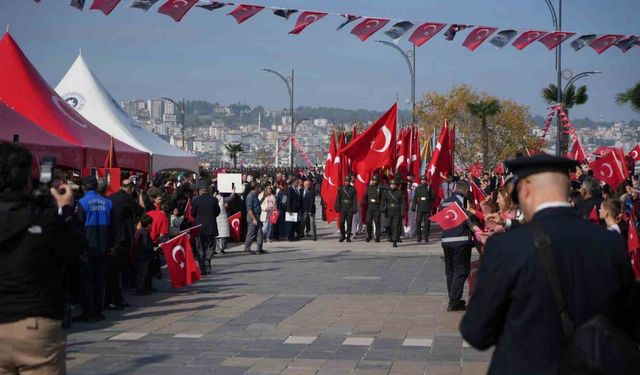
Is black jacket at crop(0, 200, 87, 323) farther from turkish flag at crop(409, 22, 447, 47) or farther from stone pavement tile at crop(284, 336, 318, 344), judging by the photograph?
turkish flag at crop(409, 22, 447, 47)

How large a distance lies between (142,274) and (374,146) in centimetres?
1215

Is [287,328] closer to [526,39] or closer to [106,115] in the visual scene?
[526,39]

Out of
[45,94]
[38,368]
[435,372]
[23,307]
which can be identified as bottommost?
[435,372]

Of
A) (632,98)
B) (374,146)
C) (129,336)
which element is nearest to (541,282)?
(129,336)

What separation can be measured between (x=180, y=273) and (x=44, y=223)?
968 centimetres

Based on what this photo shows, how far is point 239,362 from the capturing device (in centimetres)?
928

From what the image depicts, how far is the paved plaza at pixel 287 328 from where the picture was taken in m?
9.18

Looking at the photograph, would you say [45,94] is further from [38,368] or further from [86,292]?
[38,368]

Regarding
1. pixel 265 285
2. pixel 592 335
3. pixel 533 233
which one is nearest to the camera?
pixel 592 335

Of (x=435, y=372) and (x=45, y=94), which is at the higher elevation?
(x=45, y=94)

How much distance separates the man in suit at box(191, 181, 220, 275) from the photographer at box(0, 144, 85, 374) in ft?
41.7

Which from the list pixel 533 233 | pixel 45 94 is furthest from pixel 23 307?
pixel 45 94

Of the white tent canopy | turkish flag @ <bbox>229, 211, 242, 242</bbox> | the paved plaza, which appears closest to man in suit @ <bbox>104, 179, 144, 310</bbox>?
the paved plaza

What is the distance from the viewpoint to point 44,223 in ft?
15.8
